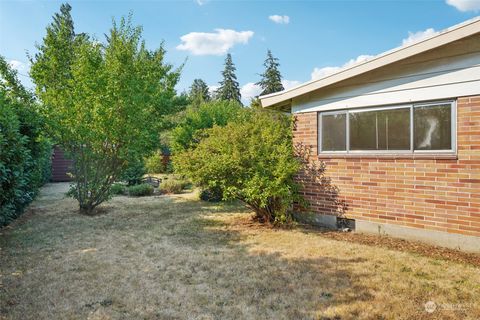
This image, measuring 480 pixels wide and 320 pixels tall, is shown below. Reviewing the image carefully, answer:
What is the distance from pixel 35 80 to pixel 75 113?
1.59 meters

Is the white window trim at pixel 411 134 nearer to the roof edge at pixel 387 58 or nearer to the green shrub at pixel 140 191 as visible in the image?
the roof edge at pixel 387 58

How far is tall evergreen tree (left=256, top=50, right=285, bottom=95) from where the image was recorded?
40.4 metres

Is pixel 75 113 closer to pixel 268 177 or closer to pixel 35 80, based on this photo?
pixel 35 80

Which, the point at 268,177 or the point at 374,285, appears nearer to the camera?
the point at 374,285

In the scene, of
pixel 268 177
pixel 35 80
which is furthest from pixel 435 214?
pixel 35 80

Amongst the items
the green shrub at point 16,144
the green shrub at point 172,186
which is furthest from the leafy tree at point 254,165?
the green shrub at point 172,186

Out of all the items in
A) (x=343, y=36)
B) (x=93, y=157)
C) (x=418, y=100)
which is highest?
(x=343, y=36)

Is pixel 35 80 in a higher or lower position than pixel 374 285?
higher

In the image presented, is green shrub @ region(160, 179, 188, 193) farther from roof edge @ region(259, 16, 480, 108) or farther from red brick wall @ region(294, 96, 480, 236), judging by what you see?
red brick wall @ region(294, 96, 480, 236)

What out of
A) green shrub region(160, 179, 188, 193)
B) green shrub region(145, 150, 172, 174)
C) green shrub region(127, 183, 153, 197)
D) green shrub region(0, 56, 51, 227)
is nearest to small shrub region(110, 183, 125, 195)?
green shrub region(127, 183, 153, 197)

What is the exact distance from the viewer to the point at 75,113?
782 centimetres
